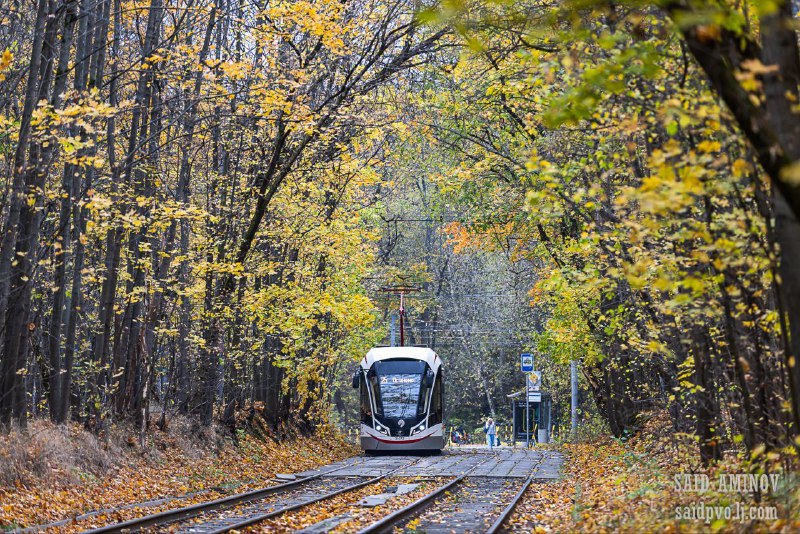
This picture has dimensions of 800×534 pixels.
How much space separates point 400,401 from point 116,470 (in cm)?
1379

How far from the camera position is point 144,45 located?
1775 centimetres

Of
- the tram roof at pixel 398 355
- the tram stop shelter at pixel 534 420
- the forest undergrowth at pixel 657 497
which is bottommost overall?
the tram stop shelter at pixel 534 420

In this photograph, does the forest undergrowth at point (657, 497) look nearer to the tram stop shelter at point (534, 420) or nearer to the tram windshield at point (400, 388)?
the tram windshield at point (400, 388)

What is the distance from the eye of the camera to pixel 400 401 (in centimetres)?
2891

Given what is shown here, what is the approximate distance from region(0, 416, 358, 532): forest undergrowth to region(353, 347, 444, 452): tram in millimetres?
5737

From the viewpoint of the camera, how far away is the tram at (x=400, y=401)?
94.7ft

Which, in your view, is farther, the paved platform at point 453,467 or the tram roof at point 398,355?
the tram roof at point 398,355

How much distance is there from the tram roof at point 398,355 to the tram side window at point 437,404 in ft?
1.82

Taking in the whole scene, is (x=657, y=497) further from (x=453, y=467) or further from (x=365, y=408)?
(x=365, y=408)

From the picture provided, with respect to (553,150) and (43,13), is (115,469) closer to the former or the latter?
(43,13)

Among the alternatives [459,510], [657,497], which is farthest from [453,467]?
[657,497]

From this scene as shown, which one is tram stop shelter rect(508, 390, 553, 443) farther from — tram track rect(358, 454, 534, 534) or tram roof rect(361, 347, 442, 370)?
tram track rect(358, 454, 534, 534)

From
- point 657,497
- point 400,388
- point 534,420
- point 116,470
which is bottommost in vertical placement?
point 534,420

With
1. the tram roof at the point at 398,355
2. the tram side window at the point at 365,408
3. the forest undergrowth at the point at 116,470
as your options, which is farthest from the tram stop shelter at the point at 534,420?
the forest undergrowth at the point at 116,470
